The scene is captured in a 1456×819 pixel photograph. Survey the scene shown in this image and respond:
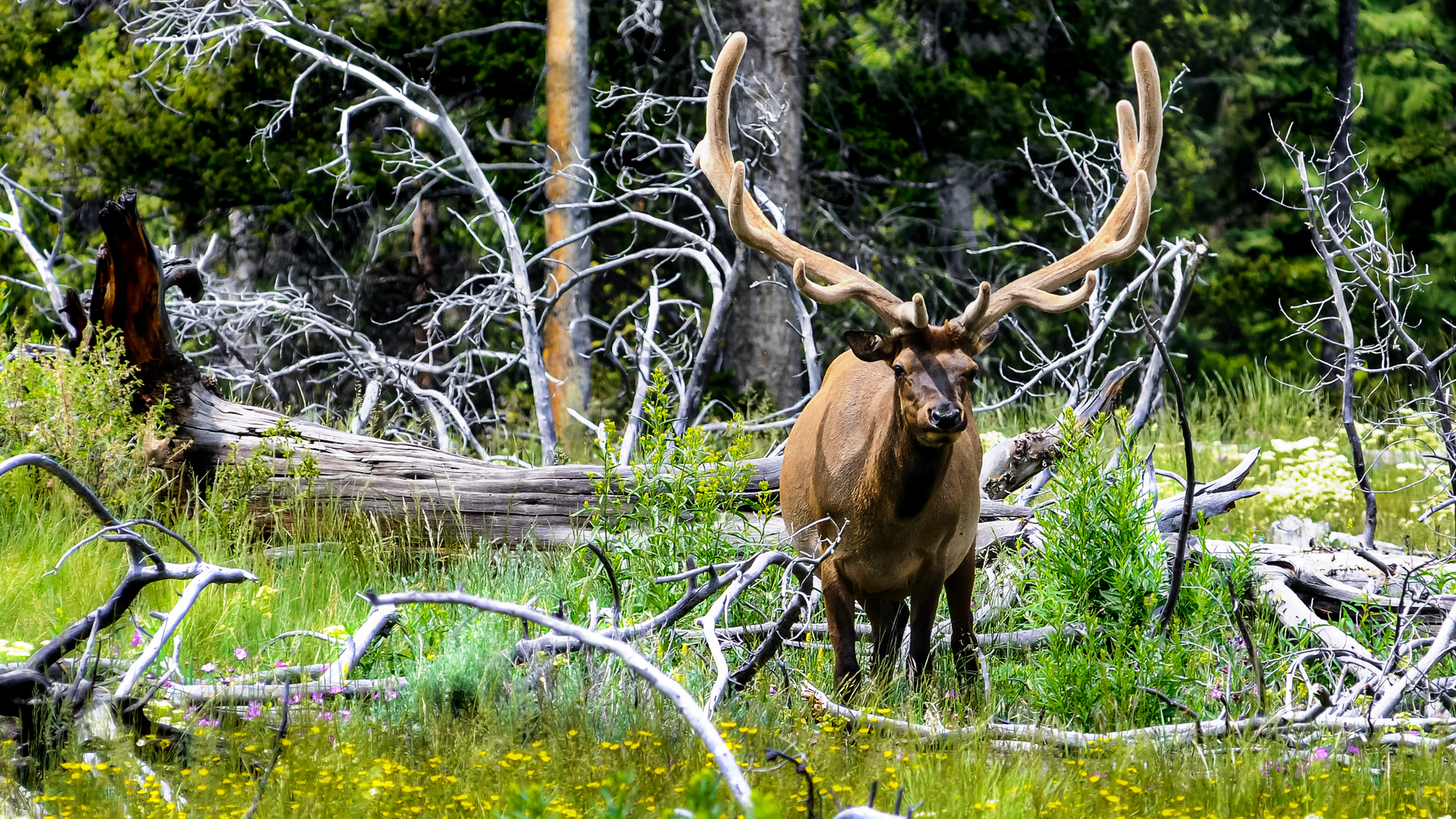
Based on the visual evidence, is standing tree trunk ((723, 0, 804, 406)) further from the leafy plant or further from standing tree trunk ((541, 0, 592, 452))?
the leafy plant

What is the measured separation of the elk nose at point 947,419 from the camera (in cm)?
417

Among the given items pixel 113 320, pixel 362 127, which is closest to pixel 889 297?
pixel 113 320

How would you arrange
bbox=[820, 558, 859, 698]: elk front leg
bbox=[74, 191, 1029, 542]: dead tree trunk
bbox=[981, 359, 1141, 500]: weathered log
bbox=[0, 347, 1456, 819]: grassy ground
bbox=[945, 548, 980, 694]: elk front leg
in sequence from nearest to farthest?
bbox=[0, 347, 1456, 819]: grassy ground < bbox=[820, 558, 859, 698]: elk front leg < bbox=[945, 548, 980, 694]: elk front leg < bbox=[981, 359, 1141, 500]: weathered log < bbox=[74, 191, 1029, 542]: dead tree trunk

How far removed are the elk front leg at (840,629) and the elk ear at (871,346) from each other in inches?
29.1

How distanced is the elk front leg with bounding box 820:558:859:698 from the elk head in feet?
2.11

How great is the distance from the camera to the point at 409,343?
43.7ft

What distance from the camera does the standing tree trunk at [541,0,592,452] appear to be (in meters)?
10.7

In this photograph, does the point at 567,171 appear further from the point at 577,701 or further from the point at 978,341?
the point at 577,701

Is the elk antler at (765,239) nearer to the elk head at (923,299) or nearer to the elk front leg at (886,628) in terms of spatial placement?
the elk head at (923,299)

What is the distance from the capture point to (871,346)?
14.7ft

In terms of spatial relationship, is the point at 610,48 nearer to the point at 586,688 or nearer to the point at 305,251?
the point at 305,251

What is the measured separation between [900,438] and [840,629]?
0.74 metres

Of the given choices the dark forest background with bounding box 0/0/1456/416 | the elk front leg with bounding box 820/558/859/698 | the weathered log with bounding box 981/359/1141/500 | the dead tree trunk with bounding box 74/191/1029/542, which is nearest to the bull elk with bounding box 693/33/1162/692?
the elk front leg with bounding box 820/558/859/698

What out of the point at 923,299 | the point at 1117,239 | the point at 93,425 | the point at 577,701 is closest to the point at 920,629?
the point at 923,299
